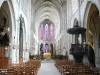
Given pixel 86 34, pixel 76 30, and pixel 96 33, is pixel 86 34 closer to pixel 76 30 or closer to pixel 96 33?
pixel 76 30

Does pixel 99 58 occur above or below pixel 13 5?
below

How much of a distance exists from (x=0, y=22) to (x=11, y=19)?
13.1 ft

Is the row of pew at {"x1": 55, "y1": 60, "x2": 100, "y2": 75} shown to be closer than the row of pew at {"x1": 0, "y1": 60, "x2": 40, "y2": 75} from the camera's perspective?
No

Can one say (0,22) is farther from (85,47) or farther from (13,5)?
(85,47)

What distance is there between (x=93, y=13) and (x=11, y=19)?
31.3 feet

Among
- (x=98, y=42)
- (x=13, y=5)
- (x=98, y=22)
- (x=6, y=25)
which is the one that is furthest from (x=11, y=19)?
(x=98, y=42)

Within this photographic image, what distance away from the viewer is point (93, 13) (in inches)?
897

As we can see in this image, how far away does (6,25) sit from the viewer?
23.8 meters

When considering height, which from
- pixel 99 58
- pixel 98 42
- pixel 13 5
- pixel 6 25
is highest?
pixel 13 5

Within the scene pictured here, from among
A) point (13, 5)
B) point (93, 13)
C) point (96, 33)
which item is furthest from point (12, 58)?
point (96, 33)

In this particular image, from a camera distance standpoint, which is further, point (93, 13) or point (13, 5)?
point (93, 13)

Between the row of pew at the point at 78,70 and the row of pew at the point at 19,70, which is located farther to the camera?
the row of pew at the point at 78,70

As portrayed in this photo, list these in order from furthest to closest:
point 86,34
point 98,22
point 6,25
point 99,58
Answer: point 99,58 → point 98,22 → point 6,25 → point 86,34

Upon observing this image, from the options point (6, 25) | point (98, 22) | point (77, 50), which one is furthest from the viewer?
point (98, 22)
